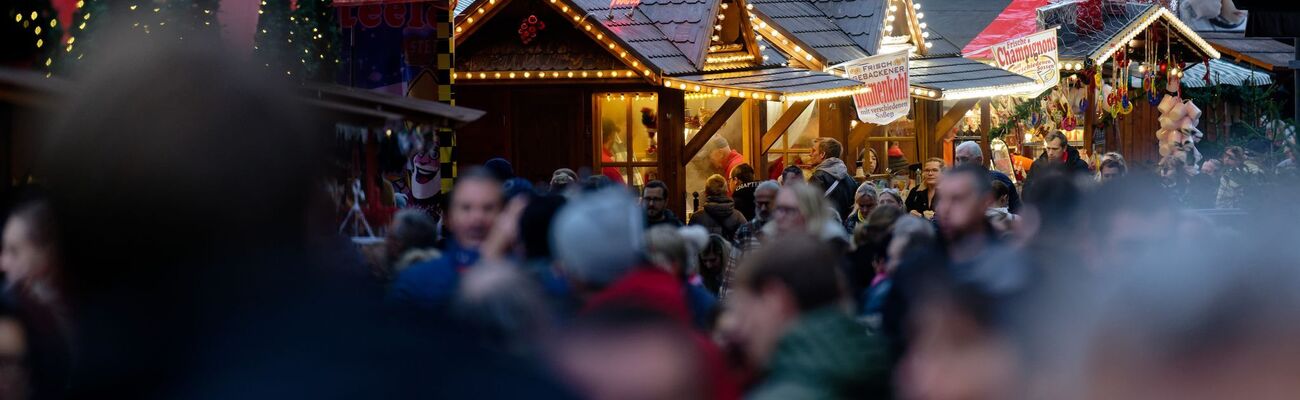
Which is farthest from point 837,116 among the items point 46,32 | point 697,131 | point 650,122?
point 46,32

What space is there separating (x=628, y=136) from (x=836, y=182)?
446 centimetres

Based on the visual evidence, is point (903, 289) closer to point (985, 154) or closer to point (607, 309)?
point (607, 309)

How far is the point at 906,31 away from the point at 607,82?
6.40 metres

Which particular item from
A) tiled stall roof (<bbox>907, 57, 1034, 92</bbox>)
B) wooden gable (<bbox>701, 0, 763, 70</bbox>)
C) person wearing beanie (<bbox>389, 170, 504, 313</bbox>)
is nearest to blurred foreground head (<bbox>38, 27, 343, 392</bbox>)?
person wearing beanie (<bbox>389, 170, 504, 313</bbox>)

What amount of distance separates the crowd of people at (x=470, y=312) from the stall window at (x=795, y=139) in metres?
14.6

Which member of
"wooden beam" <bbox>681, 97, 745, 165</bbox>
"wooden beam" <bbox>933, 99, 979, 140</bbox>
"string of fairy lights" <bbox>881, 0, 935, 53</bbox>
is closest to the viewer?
"wooden beam" <bbox>681, 97, 745, 165</bbox>

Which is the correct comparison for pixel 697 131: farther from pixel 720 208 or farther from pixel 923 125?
pixel 720 208

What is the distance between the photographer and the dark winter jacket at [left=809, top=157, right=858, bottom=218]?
1273 cm

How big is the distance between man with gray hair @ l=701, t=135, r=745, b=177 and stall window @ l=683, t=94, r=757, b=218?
19 millimetres

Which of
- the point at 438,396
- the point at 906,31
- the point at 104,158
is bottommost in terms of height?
the point at 438,396

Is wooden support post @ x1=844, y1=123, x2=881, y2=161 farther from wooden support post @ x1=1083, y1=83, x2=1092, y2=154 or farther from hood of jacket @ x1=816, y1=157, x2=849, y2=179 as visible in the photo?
hood of jacket @ x1=816, y1=157, x2=849, y2=179

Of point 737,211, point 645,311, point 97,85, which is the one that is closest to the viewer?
point 645,311

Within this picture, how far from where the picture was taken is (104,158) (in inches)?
171

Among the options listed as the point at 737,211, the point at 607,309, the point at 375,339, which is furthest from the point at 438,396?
the point at 737,211
